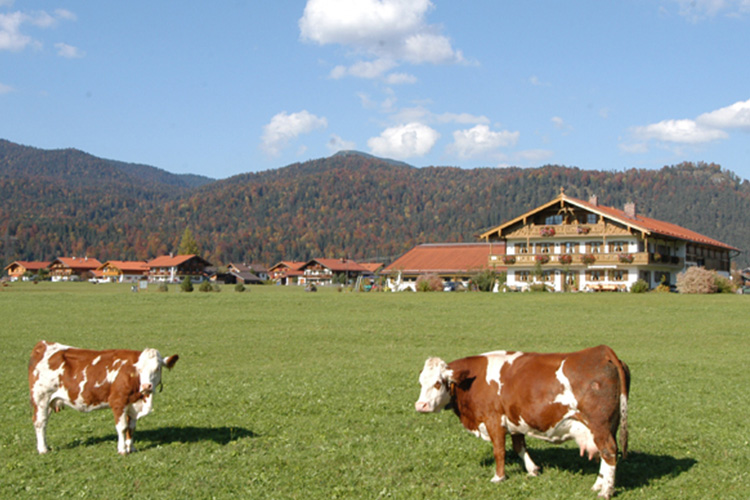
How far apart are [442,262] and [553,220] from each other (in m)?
24.1

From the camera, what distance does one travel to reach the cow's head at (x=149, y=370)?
30.5ft

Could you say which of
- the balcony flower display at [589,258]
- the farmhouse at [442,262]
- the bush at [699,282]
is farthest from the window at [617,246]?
the farmhouse at [442,262]

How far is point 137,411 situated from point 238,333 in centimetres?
2130

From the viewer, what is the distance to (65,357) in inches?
391

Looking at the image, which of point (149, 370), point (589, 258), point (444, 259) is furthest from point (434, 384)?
point (444, 259)

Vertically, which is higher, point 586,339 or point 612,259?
point 612,259

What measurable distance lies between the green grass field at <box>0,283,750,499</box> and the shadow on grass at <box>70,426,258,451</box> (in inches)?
1.8

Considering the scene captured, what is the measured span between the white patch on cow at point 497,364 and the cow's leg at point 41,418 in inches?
253

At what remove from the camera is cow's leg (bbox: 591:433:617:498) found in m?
7.57

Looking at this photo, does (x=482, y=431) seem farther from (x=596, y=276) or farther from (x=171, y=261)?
(x=171, y=261)

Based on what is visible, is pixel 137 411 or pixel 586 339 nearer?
pixel 137 411

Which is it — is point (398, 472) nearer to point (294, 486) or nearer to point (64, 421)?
point (294, 486)

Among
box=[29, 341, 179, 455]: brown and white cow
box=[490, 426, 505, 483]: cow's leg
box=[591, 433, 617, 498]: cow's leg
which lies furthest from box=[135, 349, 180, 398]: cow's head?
box=[591, 433, 617, 498]: cow's leg

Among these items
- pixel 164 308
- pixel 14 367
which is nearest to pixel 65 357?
pixel 14 367
